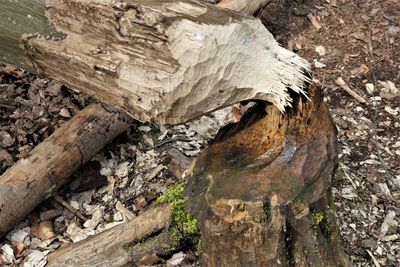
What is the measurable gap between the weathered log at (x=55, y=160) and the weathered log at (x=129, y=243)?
0.55 meters

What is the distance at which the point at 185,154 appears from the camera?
3971 mm

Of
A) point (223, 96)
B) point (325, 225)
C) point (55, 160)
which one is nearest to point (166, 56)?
point (223, 96)

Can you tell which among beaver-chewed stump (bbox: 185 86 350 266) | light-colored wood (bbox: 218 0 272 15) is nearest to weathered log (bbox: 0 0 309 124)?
beaver-chewed stump (bbox: 185 86 350 266)

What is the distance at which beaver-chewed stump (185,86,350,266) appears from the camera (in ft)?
8.21

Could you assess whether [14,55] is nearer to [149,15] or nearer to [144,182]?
[149,15]

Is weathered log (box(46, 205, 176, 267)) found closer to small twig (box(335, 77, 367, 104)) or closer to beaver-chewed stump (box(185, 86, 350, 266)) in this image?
beaver-chewed stump (box(185, 86, 350, 266))

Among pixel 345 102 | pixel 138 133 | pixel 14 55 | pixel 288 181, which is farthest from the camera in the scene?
pixel 345 102

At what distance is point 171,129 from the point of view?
4219 millimetres

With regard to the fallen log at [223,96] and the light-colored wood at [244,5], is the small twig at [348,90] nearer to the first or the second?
the light-colored wood at [244,5]

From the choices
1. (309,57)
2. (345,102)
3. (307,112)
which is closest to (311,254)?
(307,112)

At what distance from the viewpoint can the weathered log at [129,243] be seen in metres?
3.06

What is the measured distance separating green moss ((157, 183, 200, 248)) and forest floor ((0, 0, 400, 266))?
20 centimetres

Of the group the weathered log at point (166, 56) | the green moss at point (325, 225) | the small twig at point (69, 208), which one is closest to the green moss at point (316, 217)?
the green moss at point (325, 225)

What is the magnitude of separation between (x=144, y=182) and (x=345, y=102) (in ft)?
6.53
